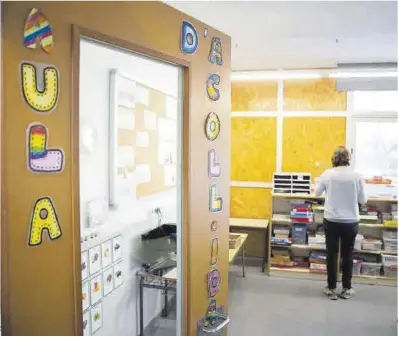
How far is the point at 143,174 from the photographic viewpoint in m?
3.34

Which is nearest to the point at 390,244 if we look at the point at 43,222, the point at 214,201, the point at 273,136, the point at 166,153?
the point at 273,136

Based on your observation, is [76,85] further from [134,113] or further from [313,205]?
[313,205]

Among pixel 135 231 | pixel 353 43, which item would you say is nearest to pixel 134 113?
pixel 135 231

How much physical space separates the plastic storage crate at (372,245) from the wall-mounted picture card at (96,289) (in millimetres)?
3534

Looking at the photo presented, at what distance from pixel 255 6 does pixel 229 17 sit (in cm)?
33

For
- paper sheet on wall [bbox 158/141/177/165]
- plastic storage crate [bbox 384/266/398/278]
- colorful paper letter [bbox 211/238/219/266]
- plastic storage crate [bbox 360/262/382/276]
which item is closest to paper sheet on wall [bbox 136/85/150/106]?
paper sheet on wall [bbox 158/141/177/165]

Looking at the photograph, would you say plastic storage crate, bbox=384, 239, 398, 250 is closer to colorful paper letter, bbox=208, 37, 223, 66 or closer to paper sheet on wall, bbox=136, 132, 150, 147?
paper sheet on wall, bbox=136, 132, 150, 147

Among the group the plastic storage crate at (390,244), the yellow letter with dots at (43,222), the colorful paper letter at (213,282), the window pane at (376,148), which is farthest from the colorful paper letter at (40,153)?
the window pane at (376,148)

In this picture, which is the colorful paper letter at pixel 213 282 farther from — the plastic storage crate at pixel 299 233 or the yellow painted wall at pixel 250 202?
the yellow painted wall at pixel 250 202

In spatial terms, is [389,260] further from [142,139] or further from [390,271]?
[142,139]

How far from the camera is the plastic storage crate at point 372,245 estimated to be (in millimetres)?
4938

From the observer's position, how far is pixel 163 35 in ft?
7.12

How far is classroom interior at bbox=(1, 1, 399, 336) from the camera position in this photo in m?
1.54

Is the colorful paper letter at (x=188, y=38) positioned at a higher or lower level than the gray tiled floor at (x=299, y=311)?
higher
